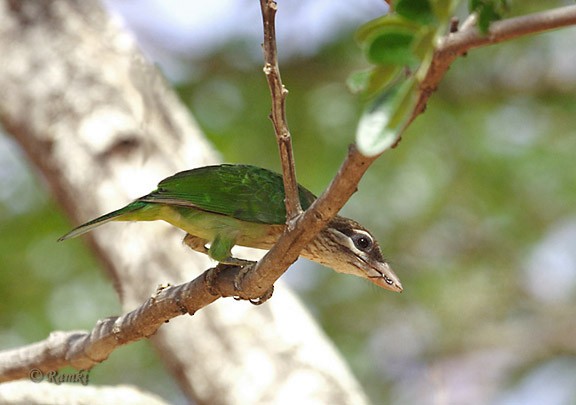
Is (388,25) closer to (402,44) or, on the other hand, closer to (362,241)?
(402,44)

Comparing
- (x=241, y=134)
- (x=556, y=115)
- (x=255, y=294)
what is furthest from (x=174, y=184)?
(x=556, y=115)

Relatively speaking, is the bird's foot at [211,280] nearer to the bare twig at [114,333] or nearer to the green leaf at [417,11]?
the bare twig at [114,333]

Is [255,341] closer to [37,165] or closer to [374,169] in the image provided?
[37,165]

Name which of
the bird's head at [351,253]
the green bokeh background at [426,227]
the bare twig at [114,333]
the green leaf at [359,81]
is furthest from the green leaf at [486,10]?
the green bokeh background at [426,227]

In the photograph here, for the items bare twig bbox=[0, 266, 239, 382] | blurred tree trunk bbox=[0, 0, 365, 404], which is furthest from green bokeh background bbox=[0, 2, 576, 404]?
bare twig bbox=[0, 266, 239, 382]

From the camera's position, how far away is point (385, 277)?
3.04 m

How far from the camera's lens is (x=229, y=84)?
22.6ft

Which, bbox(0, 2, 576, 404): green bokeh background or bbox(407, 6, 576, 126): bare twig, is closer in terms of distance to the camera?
bbox(407, 6, 576, 126): bare twig

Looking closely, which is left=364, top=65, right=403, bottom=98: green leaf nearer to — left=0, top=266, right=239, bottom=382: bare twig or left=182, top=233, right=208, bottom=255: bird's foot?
left=0, top=266, right=239, bottom=382: bare twig

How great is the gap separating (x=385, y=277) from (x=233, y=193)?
0.63m

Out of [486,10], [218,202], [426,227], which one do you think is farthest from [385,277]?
[426,227]

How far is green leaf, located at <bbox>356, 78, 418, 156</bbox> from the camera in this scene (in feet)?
4.51

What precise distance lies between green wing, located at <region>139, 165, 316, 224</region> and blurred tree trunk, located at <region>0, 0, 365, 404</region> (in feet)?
5.25

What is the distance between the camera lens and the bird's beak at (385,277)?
303 cm
